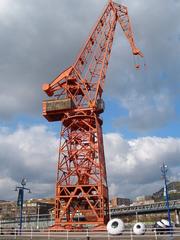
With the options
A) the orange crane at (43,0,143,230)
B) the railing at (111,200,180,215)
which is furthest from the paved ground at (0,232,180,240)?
the railing at (111,200,180,215)

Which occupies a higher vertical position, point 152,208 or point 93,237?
point 152,208

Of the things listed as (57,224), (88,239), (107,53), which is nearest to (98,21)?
(107,53)

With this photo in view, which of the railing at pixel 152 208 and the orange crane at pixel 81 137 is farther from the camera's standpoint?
the railing at pixel 152 208

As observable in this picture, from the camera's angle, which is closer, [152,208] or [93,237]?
[93,237]

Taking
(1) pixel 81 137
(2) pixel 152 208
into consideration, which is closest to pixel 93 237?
(1) pixel 81 137

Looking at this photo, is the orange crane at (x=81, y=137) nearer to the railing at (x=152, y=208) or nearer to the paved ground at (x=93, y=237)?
the paved ground at (x=93, y=237)

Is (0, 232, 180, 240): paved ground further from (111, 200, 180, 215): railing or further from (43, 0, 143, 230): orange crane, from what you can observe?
(111, 200, 180, 215): railing

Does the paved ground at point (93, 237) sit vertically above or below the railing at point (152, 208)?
below

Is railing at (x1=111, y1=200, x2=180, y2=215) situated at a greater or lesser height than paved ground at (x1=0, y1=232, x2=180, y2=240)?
greater

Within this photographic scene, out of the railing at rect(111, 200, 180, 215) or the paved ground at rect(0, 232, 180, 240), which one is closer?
the paved ground at rect(0, 232, 180, 240)

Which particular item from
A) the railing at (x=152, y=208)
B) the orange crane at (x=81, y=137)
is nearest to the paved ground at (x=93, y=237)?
the orange crane at (x=81, y=137)

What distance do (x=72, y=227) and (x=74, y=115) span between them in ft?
65.0

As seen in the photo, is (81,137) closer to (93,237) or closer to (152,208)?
(93,237)

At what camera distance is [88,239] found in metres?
32.8
